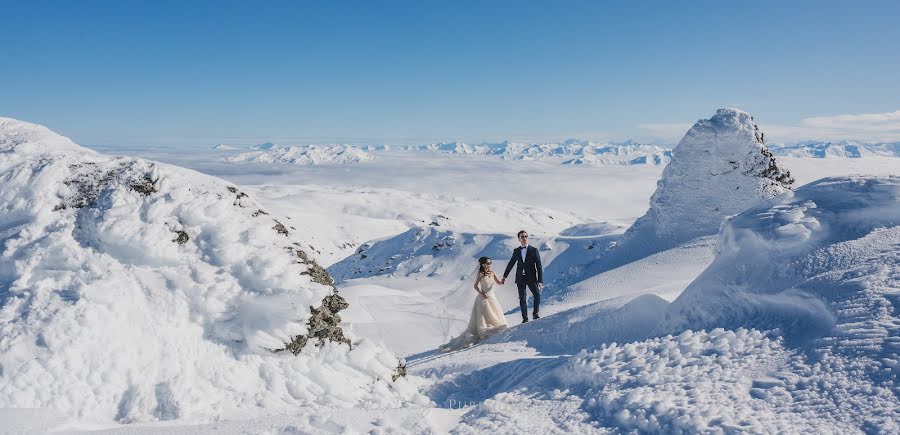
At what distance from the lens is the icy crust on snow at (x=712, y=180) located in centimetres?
1756

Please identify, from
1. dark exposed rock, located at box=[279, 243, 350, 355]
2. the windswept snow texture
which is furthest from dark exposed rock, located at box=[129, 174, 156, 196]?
the windswept snow texture

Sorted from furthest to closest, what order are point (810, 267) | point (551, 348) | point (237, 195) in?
point (551, 348)
point (237, 195)
point (810, 267)

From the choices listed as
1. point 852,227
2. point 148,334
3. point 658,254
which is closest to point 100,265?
point 148,334

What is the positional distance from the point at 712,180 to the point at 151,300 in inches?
700

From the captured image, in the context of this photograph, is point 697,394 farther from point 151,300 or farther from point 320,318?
point 151,300

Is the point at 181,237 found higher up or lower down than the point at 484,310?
higher up

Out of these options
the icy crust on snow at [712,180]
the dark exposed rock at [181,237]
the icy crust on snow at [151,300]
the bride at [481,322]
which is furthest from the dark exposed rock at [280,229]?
the icy crust on snow at [712,180]

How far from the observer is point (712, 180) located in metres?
18.0

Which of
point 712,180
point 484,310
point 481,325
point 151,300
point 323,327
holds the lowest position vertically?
point 481,325

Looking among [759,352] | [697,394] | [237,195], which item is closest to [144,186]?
[237,195]

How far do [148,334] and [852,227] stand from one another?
7711 millimetres


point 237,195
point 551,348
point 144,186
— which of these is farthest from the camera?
point 551,348

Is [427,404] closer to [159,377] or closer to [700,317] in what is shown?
[159,377]

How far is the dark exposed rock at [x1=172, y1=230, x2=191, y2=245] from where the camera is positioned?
563 cm
